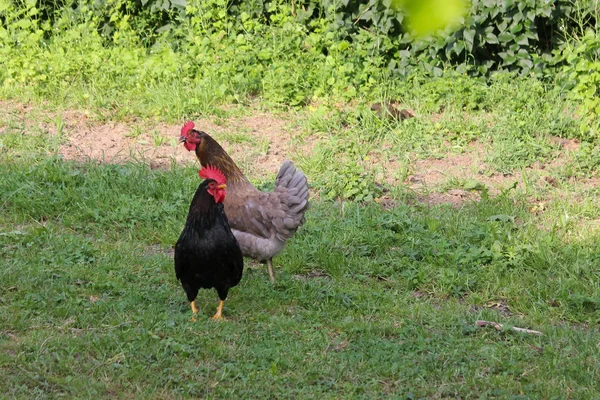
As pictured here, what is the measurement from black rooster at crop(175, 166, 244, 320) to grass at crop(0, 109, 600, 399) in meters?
0.27

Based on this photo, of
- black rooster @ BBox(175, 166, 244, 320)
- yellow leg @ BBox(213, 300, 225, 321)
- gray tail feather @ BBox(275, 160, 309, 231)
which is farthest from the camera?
gray tail feather @ BBox(275, 160, 309, 231)

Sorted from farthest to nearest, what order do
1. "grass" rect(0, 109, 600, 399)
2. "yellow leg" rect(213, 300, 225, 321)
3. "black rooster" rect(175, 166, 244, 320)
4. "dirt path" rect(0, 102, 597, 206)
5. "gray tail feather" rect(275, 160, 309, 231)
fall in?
"dirt path" rect(0, 102, 597, 206)
"gray tail feather" rect(275, 160, 309, 231)
"yellow leg" rect(213, 300, 225, 321)
"black rooster" rect(175, 166, 244, 320)
"grass" rect(0, 109, 600, 399)

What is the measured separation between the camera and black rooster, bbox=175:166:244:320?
554 centimetres

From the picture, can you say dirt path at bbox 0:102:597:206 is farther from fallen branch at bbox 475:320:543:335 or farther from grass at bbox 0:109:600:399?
fallen branch at bbox 475:320:543:335

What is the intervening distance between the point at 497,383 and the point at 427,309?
1.18 m

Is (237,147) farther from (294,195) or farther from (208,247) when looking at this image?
(208,247)

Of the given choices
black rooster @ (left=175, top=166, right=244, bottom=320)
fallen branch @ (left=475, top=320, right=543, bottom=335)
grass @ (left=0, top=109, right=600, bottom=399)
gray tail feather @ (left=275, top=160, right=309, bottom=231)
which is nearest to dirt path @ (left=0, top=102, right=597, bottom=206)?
grass @ (left=0, top=109, right=600, bottom=399)

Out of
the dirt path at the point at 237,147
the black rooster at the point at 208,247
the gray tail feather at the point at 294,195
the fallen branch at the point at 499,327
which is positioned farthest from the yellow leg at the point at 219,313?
the dirt path at the point at 237,147

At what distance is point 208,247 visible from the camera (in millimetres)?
5543

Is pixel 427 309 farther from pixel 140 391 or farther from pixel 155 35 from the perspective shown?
pixel 155 35

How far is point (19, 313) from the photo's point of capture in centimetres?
551

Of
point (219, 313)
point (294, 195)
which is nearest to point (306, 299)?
point (219, 313)

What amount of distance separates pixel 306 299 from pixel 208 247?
0.92 metres

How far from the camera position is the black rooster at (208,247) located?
554 centimetres
